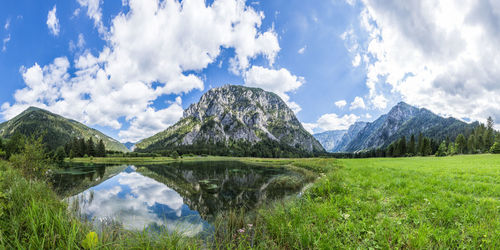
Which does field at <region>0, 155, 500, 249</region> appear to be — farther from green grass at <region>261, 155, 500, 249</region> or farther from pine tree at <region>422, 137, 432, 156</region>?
pine tree at <region>422, 137, 432, 156</region>

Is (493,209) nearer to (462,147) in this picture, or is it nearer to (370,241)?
(370,241)

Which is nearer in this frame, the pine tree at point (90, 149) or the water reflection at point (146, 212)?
the water reflection at point (146, 212)

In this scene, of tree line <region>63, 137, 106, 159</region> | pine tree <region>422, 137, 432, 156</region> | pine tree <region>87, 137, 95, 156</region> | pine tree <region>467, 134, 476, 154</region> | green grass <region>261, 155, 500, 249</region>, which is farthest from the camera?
pine tree <region>87, 137, 95, 156</region>

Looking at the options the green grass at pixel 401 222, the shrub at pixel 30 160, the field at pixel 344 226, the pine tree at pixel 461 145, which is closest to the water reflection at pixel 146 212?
the shrub at pixel 30 160

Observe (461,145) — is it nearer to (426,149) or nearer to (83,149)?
(426,149)

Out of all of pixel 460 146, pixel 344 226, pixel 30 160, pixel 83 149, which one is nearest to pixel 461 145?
pixel 460 146

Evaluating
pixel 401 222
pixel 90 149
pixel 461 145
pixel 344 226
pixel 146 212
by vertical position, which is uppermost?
pixel 461 145

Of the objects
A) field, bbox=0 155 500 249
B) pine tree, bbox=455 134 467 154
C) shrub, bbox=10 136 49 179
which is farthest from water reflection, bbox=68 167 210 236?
pine tree, bbox=455 134 467 154

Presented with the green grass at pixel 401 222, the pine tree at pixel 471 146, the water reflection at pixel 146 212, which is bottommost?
the water reflection at pixel 146 212

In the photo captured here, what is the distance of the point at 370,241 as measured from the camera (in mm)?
6133

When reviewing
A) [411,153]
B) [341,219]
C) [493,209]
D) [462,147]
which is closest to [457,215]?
[493,209]

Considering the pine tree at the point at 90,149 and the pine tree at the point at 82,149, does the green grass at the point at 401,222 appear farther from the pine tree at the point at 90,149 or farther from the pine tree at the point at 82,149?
the pine tree at the point at 90,149

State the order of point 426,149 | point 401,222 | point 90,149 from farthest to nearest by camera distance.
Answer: point 90,149
point 426,149
point 401,222

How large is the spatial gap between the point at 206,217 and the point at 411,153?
374 feet
